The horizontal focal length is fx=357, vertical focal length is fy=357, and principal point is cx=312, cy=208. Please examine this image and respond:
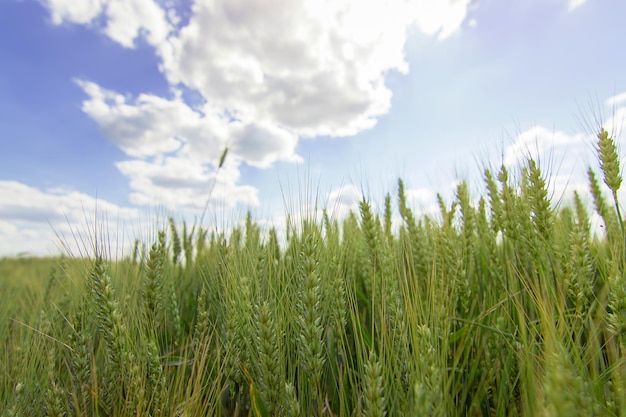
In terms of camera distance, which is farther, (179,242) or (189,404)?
(179,242)

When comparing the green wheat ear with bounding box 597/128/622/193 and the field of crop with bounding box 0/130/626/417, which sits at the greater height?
the green wheat ear with bounding box 597/128/622/193

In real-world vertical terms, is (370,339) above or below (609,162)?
below

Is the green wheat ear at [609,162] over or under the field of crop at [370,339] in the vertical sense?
over

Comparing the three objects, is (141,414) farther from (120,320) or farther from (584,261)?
(584,261)

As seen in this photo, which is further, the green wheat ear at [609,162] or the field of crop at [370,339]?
the green wheat ear at [609,162]

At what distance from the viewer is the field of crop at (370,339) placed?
1.17 meters

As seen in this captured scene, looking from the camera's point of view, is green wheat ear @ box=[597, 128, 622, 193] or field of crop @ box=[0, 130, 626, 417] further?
green wheat ear @ box=[597, 128, 622, 193]

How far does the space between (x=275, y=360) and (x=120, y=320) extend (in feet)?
2.44

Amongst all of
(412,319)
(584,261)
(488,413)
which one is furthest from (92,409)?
(584,261)

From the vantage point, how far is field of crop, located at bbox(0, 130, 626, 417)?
46.2 inches

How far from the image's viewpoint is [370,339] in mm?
1779

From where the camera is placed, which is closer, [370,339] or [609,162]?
[370,339]

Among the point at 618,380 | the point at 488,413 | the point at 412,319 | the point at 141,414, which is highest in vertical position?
the point at 412,319

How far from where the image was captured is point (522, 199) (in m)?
1.92
